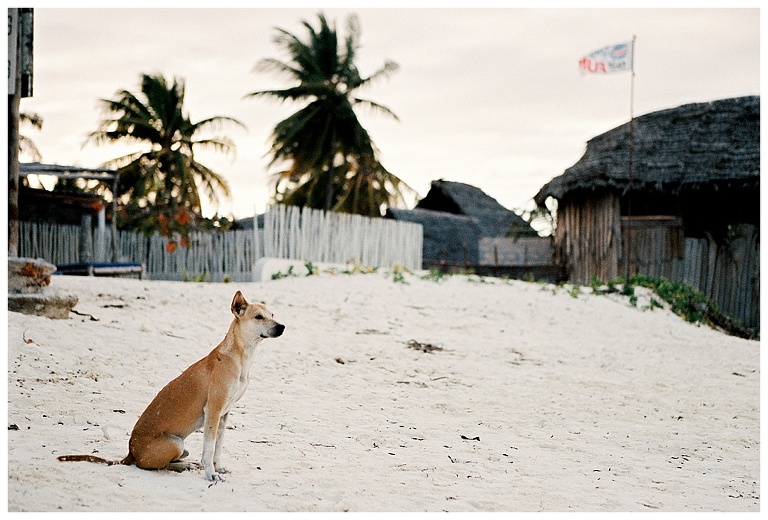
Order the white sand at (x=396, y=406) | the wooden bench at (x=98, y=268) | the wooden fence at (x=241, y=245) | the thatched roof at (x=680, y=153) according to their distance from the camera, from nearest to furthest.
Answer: the white sand at (x=396, y=406) → the wooden bench at (x=98, y=268) → the wooden fence at (x=241, y=245) → the thatched roof at (x=680, y=153)

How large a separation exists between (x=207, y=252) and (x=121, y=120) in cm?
1201

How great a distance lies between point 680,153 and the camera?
1806 centimetres

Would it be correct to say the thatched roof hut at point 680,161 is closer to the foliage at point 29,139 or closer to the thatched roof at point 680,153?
the thatched roof at point 680,153

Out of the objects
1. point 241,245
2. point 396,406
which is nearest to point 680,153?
point 241,245

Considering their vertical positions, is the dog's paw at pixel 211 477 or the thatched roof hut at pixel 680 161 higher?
the thatched roof hut at pixel 680 161

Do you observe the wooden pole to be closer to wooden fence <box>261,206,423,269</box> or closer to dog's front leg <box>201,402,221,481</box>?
wooden fence <box>261,206,423,269</box>

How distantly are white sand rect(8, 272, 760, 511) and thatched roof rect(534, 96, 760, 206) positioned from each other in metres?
5.51

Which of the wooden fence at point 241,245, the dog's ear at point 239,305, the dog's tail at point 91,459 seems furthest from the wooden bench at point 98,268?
the dog's ear at point 239,305

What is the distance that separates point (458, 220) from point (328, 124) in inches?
235

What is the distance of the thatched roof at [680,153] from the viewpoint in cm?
1741

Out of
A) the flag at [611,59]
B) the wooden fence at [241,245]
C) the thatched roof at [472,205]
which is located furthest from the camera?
the thatched roof at [472,205]

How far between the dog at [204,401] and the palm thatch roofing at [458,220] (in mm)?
17632

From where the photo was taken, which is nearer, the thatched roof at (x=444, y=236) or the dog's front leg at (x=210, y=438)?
the dog's front leg at (x=210, y=438)

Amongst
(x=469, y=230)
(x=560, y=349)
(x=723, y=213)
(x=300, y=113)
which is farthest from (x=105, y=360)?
(x=300, y=113)
